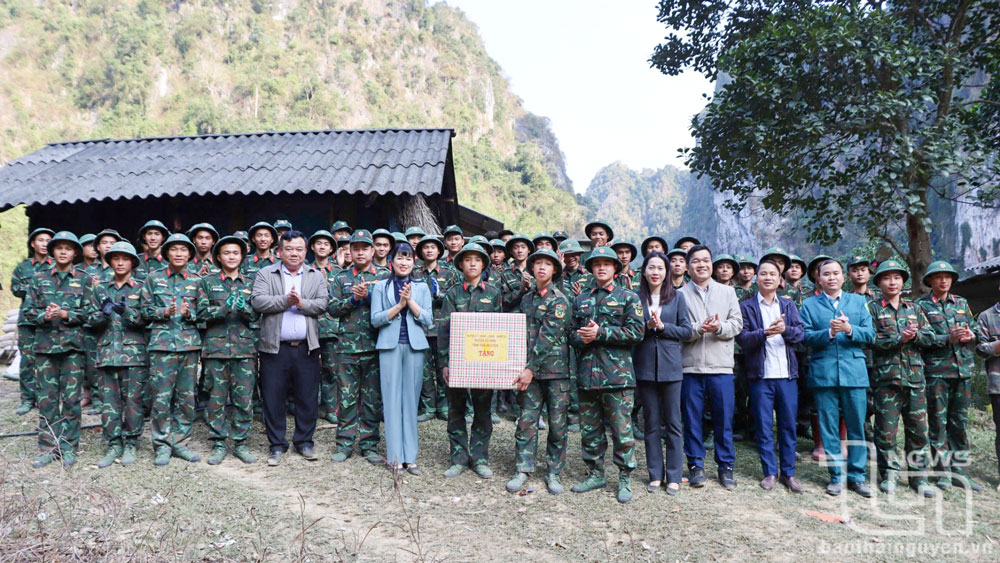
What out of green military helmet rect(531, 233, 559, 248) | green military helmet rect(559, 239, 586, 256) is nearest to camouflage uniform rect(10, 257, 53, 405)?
green military helmet rect(531, 233, 559, 248)

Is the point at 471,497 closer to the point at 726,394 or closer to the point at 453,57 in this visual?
the point at 726,394

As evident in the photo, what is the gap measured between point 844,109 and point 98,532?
9.61 meters

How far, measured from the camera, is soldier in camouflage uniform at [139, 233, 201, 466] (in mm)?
5164

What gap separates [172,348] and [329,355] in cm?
159

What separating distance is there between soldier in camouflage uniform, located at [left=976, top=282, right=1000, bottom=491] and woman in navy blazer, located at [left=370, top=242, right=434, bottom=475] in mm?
5041

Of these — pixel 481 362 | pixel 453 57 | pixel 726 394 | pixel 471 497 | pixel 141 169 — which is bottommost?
pixel 471 497

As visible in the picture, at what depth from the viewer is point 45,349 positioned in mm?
5246

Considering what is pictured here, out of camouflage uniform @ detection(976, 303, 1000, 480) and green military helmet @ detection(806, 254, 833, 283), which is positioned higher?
green military helmet @ detection(806, 254, 833, 283)

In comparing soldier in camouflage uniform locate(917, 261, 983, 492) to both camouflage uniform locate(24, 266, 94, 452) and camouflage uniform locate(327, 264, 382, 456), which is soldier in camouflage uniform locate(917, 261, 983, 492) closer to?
camouflage uniform locate(327, 264, 382, 456)

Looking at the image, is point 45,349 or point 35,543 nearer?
point 35,543

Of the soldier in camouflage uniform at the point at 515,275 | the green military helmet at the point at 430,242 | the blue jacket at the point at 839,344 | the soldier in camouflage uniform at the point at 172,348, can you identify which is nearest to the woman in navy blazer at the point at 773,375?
the blue jacket at the point at 839,344

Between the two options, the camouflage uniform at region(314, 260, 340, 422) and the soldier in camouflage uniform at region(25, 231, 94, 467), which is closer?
the soldier in camouflage uniform at region(25, 231, 94, 467)

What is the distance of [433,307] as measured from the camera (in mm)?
6078

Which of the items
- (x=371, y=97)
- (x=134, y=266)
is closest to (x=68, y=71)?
(x=371, y=97)
